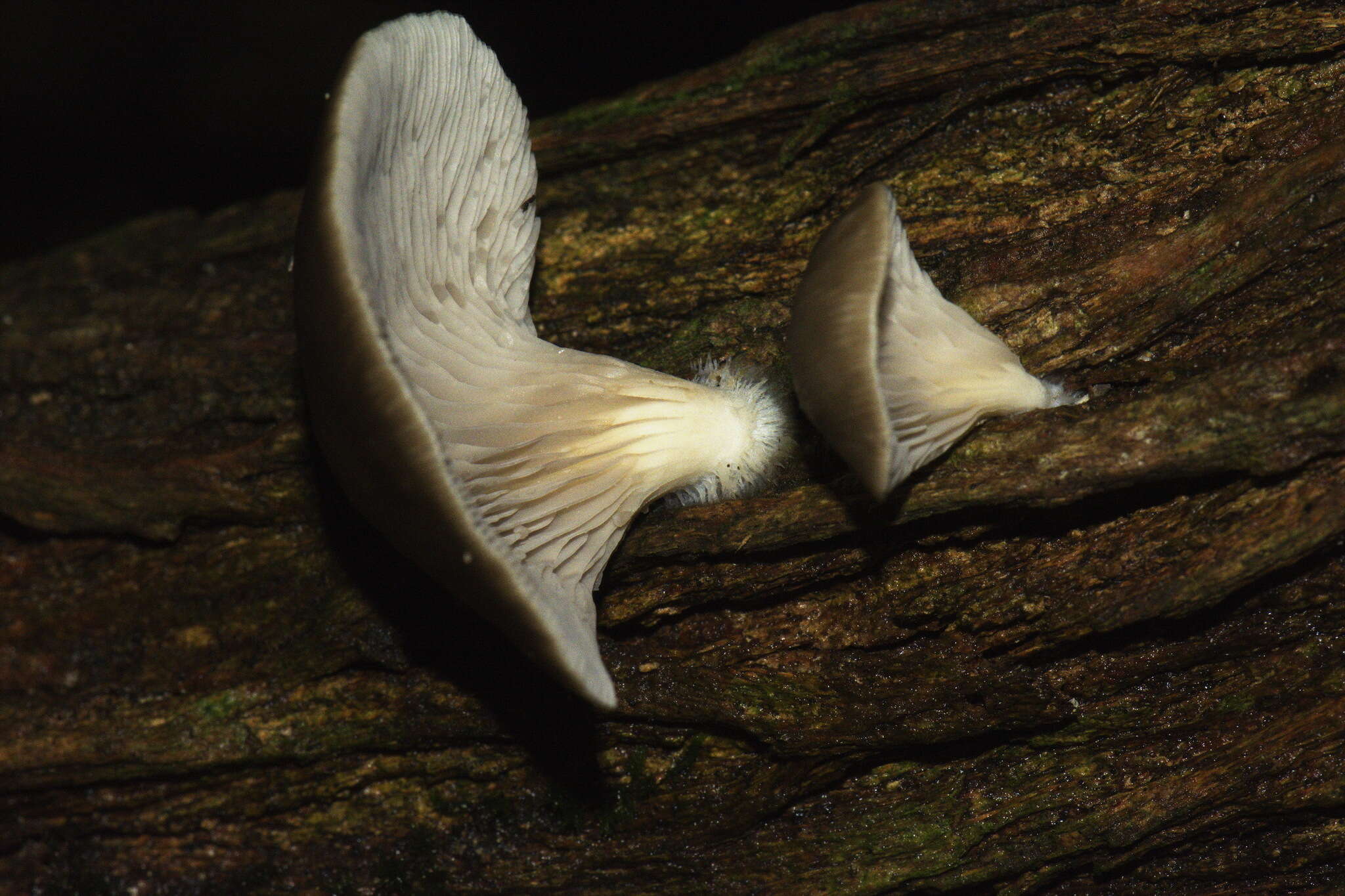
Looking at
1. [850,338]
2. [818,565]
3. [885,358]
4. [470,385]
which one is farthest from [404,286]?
[818,565]

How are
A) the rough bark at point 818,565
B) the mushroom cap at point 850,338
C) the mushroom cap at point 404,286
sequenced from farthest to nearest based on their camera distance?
the rough bark at point 818,565 → the mushroom cap at point 850,338 → the mushroom cap at point 404,286

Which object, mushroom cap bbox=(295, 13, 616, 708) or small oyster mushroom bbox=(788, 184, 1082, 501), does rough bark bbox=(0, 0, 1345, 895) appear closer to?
small oyster mushroom bbox=(788, 184, 1082, 501)

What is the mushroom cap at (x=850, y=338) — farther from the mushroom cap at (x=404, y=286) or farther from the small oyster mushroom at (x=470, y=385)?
the mushroom cap at (x=404, y=286)

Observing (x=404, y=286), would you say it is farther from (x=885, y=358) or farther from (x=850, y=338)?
(x=885, y=358)

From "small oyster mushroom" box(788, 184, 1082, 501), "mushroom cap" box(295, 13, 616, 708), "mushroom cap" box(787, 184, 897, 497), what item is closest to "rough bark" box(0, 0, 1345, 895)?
"small oyster mushroom" box(788, 184, 1082, 501)

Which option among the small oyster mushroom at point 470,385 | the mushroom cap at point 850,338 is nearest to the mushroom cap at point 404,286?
the small oyster mushroom at point 470,385

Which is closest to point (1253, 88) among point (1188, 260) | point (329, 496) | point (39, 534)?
point (1188, 260)
